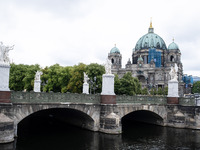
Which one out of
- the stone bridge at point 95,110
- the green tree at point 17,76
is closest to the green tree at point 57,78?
the green tree at point 17,76

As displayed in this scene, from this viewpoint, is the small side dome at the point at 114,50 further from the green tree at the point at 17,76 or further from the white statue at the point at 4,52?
the white statue at the point at 4,52

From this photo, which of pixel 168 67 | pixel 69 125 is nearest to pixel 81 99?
pixel 69 125

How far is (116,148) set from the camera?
21.4m

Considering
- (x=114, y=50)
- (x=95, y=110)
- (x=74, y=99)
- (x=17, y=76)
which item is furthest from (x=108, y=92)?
(x=114, y=50)

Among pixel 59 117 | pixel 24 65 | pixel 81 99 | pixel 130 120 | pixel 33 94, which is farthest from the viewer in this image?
pixel 24 65

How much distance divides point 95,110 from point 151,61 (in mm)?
100729

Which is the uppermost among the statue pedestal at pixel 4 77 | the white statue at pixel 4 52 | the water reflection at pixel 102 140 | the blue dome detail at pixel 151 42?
the blue dome detail at pixel 151 42

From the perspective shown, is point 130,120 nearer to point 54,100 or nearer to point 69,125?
point 69,125

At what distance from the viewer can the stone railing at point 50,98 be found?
70.5 feet

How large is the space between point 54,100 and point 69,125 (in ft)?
33.1

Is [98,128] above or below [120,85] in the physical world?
below

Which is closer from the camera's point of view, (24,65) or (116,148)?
(116,148)

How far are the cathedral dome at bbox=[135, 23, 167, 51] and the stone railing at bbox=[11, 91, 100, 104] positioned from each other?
10840 cm

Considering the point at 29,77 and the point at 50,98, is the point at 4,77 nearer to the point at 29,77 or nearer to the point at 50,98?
the point at 50,98
